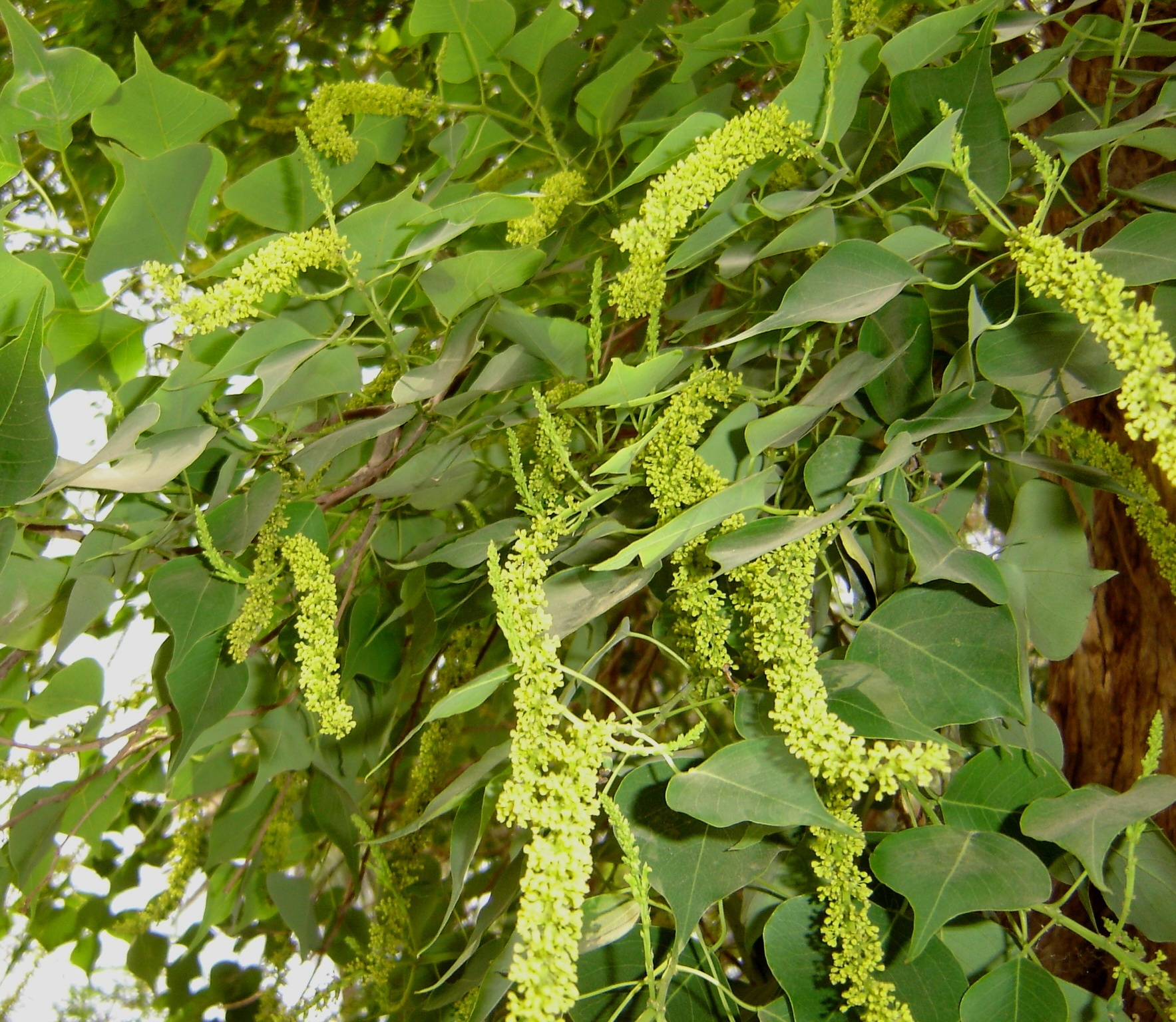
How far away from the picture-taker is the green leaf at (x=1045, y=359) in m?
0.51

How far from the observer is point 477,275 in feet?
2.01

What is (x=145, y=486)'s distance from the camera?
559 mm

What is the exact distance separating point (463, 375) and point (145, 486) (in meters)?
0.28

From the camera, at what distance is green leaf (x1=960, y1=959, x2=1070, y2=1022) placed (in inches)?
19.1

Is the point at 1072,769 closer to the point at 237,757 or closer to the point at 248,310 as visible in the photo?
the point at 248,310

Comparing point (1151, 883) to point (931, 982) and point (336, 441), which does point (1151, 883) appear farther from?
point (336, 441)

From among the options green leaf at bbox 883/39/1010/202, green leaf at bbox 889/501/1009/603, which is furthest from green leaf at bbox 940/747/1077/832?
green leaf at bbox 883/39/1010/202

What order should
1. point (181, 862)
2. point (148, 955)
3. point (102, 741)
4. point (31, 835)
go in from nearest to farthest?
point (102, 741), point (31, 835), point (181, 862), point (148, 955)

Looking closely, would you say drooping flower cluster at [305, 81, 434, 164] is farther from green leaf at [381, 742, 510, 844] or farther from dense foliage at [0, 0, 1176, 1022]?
green leaf at [381, 742, 510, 844]

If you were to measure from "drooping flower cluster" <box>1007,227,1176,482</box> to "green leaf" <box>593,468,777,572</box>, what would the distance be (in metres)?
0.16

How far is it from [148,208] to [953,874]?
62 cm

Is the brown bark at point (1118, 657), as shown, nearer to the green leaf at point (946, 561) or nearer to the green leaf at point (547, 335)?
the green leaf at point (946, 561)

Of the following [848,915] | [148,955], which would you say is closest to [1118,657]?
[848,915]

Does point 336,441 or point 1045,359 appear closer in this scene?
point 1045,359
